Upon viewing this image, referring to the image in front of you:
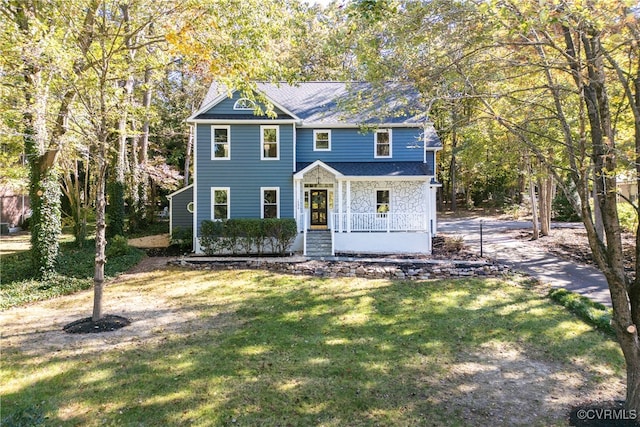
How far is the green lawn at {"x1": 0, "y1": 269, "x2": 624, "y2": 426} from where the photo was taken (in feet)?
14.2

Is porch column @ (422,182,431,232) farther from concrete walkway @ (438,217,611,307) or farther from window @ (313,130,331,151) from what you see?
window @ (313,130,331,151)

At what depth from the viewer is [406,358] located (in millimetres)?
5863

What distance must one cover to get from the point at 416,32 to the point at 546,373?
514 cm

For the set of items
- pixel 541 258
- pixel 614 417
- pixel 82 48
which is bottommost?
pixel 614 417

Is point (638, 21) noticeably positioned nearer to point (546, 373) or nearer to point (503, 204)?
point (546, 373)

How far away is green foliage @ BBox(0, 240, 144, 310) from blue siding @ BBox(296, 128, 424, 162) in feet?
26.1

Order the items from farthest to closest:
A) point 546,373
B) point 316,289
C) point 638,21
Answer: point 316,289, point 546,373, point 638,21

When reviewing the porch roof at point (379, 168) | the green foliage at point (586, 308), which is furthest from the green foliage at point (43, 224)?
the green foliage at point (586, 308)

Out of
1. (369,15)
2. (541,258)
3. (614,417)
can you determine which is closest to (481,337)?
(614,417)

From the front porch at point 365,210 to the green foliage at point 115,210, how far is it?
839 cm

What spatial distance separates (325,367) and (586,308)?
6.03m

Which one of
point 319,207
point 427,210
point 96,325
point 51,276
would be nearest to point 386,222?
point 427,210

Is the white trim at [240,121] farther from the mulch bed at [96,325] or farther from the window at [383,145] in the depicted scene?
the mulch bed at [96,325]

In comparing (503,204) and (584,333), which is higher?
(503,204)
